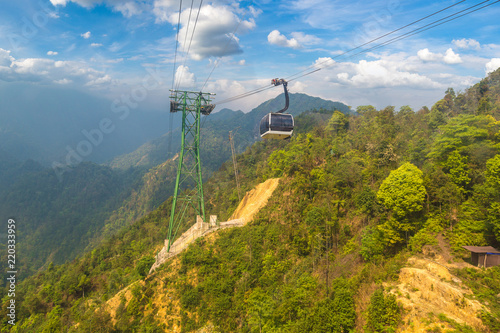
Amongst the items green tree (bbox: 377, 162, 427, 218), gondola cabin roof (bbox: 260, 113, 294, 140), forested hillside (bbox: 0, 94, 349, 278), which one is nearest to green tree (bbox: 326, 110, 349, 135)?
green tree (bbox: 377, 162, 427, 218)

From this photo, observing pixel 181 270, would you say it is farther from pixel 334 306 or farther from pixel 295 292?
pixel 334 306

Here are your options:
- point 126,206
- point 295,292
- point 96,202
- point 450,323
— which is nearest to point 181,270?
point 295,292

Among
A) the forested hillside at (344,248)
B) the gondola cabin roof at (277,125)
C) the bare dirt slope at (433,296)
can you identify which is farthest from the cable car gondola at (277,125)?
the bare dirt slope at (433,296)

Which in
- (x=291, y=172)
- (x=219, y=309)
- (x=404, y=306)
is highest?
(x=291, y=172)

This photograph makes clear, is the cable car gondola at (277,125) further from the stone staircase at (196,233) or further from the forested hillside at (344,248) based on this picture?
the stone staircase at (196,233)

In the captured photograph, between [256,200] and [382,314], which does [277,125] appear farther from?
[256,200]

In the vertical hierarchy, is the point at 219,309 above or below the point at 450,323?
below

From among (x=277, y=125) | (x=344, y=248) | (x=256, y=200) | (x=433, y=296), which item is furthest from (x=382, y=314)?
(x=256, y=200)
